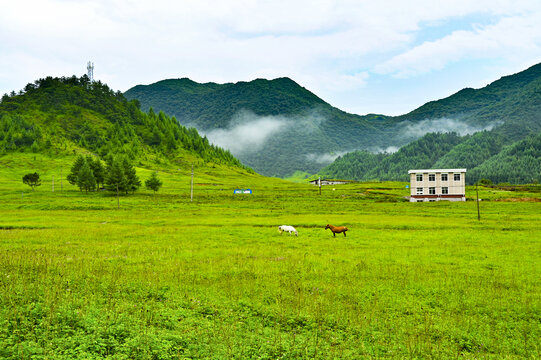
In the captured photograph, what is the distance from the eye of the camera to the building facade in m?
124

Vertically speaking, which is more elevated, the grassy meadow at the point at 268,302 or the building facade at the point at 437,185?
the building facade at the point at 437,185

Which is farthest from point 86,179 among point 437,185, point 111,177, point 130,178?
point 437,185

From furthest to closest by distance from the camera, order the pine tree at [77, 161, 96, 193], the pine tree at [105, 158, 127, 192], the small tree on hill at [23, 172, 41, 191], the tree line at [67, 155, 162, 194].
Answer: the small tree on hill at [23, 172, 41, 191]
the pine tree at [77, 161, 96, 193]
the tree line at [67, 155, 162, 194]
the pine tree at [105, 158, 127, 192]

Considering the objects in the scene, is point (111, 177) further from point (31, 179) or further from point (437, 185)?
point (437, 185)

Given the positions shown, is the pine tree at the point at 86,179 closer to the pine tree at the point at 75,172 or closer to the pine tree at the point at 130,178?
the pine tree at the point at 130,178

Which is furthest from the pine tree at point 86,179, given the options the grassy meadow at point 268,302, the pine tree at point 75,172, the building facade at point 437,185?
the building facade at point 437,185

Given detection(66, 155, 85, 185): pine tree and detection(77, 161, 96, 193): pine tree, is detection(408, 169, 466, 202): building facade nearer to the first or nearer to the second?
detection(77, 161, 96, 193): pine tree

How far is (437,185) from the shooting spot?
12650 cm

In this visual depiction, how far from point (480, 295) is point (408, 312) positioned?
5.18 metres

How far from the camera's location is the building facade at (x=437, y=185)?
12406 cm

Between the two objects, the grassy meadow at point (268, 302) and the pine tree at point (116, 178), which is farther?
the pine tree at point (116, 178)

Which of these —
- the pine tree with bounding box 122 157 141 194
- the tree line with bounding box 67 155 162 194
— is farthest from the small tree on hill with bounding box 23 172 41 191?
the pine tree with bounding box 122 157 141 194

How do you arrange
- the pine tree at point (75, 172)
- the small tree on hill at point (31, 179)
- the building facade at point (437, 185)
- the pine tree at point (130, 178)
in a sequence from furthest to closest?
the pine tree at point (75, 172), the small tree on hill at point (31, 179), the building facade at point (437, 185), the pine tree at point (130, 178)

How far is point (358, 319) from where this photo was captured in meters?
14.9
